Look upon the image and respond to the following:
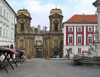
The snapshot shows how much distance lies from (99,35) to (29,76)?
12467 mm

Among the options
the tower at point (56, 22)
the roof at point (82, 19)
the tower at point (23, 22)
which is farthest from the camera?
the tower at point (23, 22)

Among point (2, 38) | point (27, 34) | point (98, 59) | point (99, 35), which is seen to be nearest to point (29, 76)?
point (98, 59)

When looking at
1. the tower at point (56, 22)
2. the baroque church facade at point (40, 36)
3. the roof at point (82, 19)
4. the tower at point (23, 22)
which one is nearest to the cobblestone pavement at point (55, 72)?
the roof at point (82, 19)

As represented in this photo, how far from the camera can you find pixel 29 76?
12.4m

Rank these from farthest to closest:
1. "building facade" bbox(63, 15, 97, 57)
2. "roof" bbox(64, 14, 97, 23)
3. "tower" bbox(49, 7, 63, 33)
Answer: "tower" bbox(49, 7, 63, 33) < "roof" bbox(64, 14, 97, 23) < "building facade" bbox(63, 15, 97, 57)

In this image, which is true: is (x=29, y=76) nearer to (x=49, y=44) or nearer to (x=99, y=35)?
(x=99, y=35)

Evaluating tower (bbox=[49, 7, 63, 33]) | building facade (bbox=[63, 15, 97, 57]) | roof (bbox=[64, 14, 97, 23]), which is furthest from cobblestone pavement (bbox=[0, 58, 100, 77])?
tower (bbox=[49, 7, 63, 33])

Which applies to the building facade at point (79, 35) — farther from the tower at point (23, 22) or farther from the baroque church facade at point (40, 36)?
the tower at point (23, 22)

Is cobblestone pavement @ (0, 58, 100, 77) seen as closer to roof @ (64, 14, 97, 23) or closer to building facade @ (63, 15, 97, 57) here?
building facade @ (63, 15, 97, 57)

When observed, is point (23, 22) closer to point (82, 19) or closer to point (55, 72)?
point (82, 19)

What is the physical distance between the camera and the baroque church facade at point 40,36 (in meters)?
58.0

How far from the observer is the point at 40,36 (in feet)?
194

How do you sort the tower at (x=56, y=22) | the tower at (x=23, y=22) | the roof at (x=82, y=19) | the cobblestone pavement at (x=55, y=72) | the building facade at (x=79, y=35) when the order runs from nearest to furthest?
the cobblestone pavement at (x=55, y=72) < the building facade at (x=79, y=35) < the roof at (x=82, y=19) < the tower at (x=56, y=22) < the tower at (x=23, y=22)

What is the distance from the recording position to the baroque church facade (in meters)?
58.0
